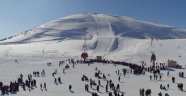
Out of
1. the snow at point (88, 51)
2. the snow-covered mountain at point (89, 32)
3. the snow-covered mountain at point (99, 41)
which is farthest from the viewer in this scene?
the snow-covered mountain at point (89, 32)

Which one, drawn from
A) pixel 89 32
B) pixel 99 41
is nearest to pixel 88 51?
pixel 99 41

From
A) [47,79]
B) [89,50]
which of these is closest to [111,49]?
[89,50]

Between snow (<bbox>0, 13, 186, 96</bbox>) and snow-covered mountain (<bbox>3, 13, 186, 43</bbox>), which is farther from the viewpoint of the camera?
snow-covered mountain (<bbox>3, 13, 186, 43</bbox>)

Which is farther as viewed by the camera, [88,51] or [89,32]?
[89,32]

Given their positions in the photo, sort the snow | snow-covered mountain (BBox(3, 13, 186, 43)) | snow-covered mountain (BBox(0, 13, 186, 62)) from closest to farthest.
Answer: the snow < snow-covered mountain (BBox(0, 13, 186, 62)) < snow-covered mountain (BBox(3, 13, 186, 43))

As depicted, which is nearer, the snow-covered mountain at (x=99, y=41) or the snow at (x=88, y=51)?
the snow at (x=88, y=51)

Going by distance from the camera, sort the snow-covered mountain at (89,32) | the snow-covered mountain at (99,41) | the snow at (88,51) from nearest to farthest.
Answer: the snow at (88,51)
the snow-covered mountain at (99,41)
the snow-covered mountain at (89,32)

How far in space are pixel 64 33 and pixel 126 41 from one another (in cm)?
4836

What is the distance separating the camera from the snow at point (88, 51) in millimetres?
42075

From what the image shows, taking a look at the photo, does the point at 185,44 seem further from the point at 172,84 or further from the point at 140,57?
the point at 172,84

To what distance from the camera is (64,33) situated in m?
171

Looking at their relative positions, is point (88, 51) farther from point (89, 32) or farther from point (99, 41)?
point (89, 32)

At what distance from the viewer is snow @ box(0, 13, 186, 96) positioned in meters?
42.1

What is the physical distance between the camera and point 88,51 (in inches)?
4582
